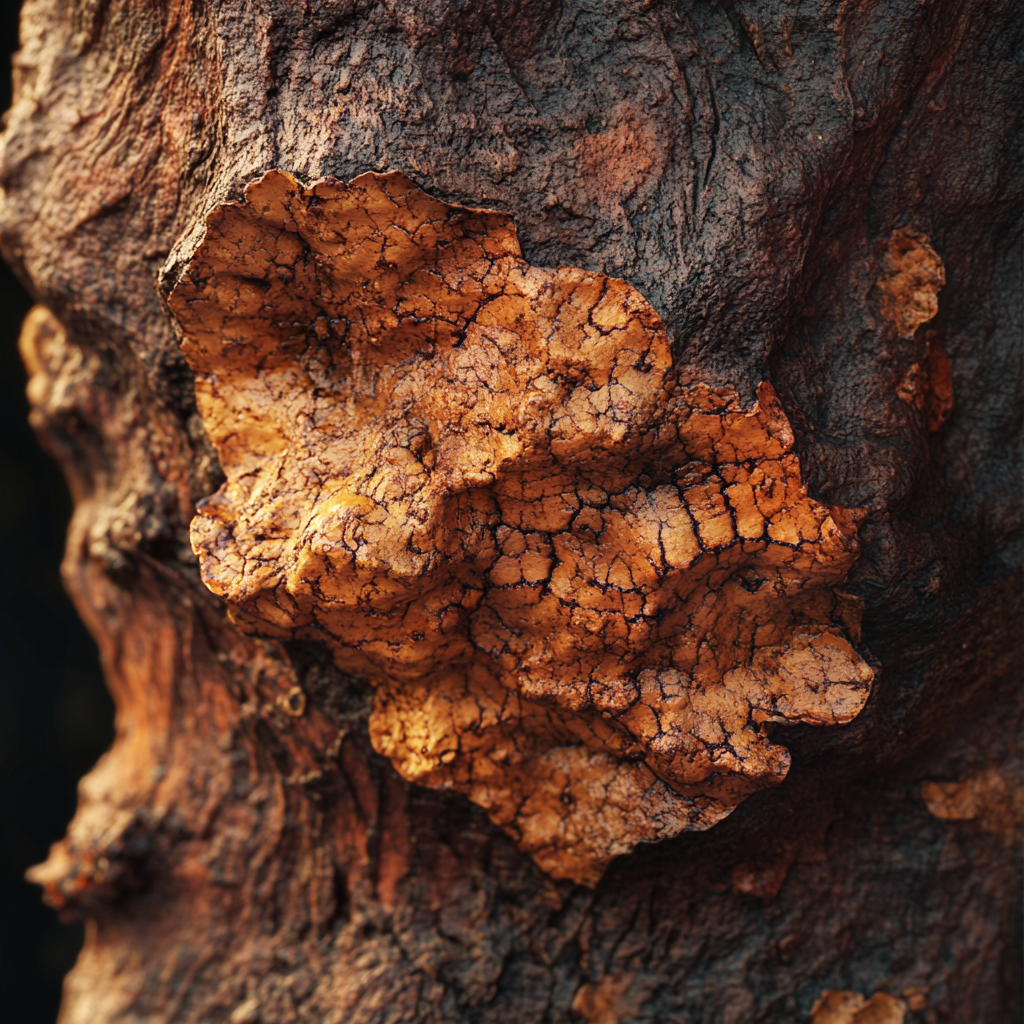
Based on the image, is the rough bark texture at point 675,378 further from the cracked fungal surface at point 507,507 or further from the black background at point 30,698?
the black background at point 30,698

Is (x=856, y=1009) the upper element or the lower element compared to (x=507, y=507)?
lower

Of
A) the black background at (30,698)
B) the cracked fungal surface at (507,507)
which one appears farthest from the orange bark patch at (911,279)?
the black background at (30,698)

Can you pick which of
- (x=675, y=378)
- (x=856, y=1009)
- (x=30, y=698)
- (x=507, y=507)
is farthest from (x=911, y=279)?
(x=30, y=698)

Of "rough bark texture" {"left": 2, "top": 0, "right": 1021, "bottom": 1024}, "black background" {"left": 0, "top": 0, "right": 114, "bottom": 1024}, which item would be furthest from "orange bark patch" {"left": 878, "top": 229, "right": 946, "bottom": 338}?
"black background" {"left": 0, "top": 0, "right": 114, "bottom": 1024}

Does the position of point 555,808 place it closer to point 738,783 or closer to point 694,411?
point 738,783

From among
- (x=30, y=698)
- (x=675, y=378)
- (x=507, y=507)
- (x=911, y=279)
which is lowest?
(x=30, y=698)

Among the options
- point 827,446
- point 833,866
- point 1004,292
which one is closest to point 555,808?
point 833,866

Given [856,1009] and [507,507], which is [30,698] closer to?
[507,507]

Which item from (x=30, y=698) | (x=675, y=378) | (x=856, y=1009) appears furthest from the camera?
(x=30, y=698)
